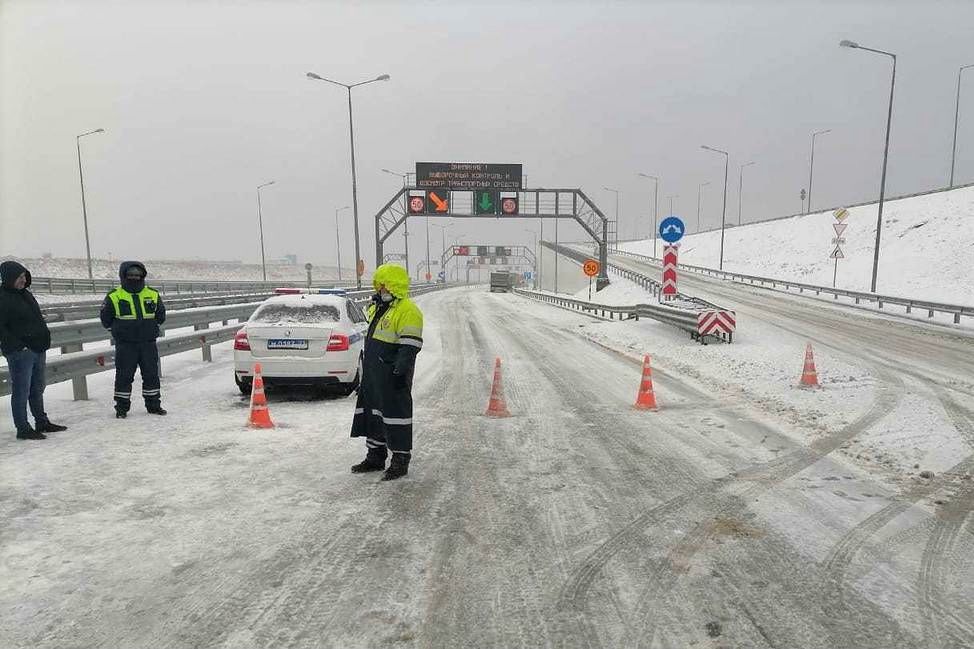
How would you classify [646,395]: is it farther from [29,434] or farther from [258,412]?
[29,434]

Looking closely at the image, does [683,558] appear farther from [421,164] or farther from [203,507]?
[421,164]

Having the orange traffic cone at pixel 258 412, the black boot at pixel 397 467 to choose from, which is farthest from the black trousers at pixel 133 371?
the black boot at pixel 397 467

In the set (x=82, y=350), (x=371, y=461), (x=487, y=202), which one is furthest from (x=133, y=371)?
(x=487, y=202)

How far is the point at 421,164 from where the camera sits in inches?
1437

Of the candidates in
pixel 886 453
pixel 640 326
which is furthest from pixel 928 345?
pixel 886 453

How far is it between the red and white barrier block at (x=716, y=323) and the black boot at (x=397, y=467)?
11.3m

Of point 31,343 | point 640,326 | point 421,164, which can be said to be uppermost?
point 421,164

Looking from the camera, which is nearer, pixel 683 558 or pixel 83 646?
pixel 83 646

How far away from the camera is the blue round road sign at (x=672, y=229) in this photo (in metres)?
15.4

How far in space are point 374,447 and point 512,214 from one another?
33.3 metres

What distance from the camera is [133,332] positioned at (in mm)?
7199

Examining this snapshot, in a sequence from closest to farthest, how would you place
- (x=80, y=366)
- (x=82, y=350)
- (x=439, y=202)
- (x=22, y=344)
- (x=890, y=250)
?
(x=22, y=344) → (x=80, y=366) → (x=82, y=350) → (x=439, y=202) → (x=890, y=250)

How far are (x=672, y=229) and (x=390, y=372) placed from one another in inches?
487

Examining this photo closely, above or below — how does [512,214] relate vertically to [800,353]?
above
